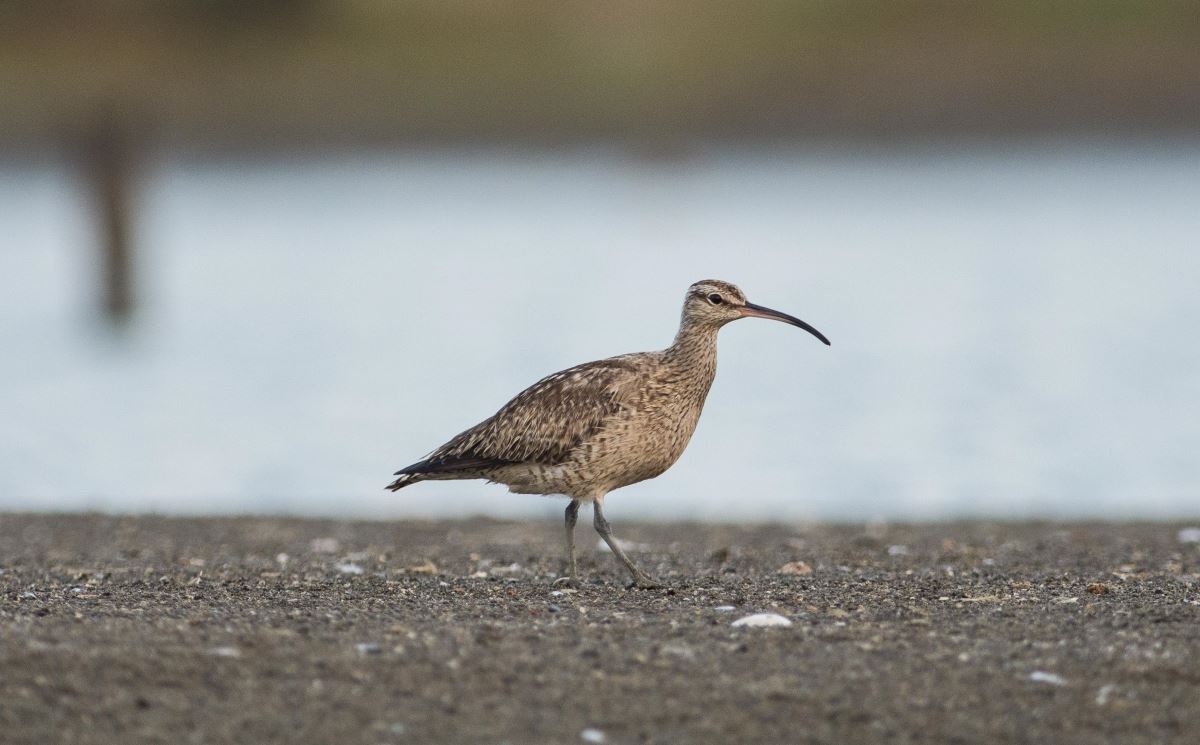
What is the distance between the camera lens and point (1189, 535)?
11727mm

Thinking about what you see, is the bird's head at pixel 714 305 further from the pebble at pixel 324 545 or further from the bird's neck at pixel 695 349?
the pebble at pixel 324 545

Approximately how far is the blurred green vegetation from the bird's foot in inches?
1231

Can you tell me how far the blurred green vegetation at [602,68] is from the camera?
132ft

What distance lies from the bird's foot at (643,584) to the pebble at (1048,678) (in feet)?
8.37

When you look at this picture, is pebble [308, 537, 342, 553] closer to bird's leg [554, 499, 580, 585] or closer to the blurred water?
bird's leg [554, 499, 580, 585]

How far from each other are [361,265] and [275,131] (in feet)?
21.4

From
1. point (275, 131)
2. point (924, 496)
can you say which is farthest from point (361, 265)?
point (924, 496)

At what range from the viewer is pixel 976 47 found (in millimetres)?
43031

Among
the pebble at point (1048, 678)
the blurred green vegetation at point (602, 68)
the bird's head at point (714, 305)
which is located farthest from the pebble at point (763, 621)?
the blurred green vegetation at point (602, 68)

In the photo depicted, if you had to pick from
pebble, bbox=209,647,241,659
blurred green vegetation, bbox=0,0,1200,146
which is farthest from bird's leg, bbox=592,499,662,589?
blurred green vegetation, bbox=0,0,1200,146

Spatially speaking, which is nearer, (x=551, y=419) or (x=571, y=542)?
(x=551, y=419)

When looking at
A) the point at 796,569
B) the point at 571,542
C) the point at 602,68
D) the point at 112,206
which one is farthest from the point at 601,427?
the point at 602,68

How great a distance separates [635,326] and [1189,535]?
49.0 ft

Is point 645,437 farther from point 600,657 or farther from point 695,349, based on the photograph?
point 600,657
